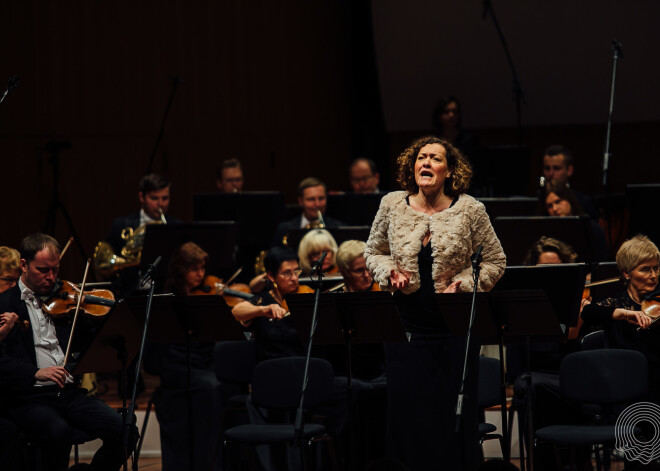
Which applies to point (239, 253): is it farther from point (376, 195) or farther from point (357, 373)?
point (357, 373)

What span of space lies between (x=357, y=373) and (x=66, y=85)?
16.7ft

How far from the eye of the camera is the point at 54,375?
15.0 ft

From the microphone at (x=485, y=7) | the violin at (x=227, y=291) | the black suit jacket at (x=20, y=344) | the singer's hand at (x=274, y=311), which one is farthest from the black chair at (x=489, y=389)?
the microphone at (x=485, y=7)

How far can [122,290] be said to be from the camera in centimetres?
636

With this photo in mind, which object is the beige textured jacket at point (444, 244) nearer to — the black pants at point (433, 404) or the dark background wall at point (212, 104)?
the black pants at point (433, 404)

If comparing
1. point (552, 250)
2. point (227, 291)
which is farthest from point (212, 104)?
point (552, 250)

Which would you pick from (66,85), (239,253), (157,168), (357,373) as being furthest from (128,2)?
(357,373)

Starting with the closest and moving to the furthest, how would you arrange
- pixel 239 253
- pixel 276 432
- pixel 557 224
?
pixel 276 432
pixel 557 224
pixel 239 253

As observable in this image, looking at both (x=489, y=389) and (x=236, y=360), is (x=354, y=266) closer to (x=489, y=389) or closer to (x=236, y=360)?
(x=236, y=360)

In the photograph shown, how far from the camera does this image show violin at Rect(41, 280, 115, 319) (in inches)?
192

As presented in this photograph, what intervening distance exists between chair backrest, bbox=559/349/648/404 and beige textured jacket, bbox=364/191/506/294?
0.80 m

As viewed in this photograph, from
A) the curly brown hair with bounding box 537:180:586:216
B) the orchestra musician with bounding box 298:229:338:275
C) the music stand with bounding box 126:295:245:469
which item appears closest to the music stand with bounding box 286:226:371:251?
the orchestra musician with bounding box 298:229:338:275

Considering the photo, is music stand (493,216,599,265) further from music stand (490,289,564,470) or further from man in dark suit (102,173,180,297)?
man in dark suit (102,173,180,297)

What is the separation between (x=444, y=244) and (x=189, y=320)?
1331 millimetres
